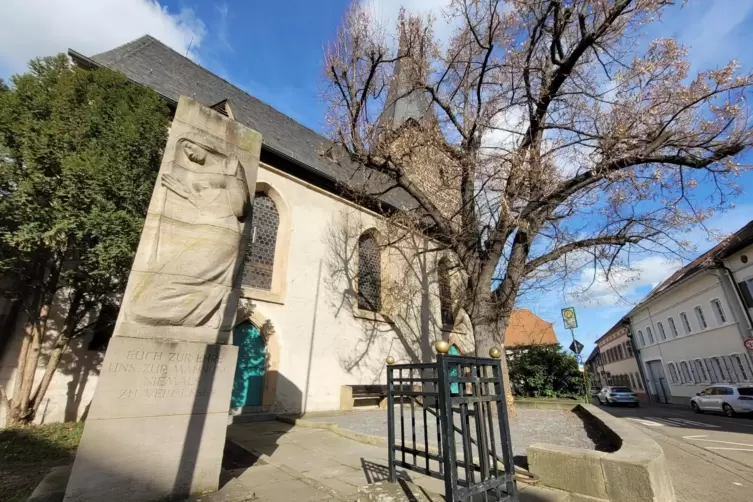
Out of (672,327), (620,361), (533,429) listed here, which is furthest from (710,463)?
(620,361)

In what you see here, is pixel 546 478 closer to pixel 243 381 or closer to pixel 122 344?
pixel 122 344

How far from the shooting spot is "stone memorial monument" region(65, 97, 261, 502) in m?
3.11

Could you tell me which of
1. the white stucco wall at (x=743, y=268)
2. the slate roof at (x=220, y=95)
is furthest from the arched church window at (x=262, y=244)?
the white stucco wall at (x=743, y=268)

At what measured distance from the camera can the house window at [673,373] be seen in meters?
24.7

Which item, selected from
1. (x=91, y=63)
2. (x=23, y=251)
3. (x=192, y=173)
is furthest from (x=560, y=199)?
(x=91, y=63)

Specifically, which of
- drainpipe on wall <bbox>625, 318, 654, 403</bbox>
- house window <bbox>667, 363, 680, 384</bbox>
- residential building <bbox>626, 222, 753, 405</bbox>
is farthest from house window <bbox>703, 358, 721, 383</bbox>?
drainpipe on wall <bbox>625, 318, 654, 403</bbox>

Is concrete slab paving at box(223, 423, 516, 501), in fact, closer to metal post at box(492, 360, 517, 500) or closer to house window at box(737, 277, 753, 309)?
metal post at box(492, 360, 517, 500)

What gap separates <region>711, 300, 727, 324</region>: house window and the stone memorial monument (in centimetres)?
2561

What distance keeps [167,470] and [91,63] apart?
9.78m

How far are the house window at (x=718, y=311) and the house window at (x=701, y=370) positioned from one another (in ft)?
11.8

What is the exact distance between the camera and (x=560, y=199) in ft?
26.4

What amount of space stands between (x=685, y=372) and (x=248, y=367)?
27.9m

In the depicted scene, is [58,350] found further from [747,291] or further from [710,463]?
[747,291]

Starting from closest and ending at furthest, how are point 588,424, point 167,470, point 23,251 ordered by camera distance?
point 167,470 < point 23,251 < point 588,424
